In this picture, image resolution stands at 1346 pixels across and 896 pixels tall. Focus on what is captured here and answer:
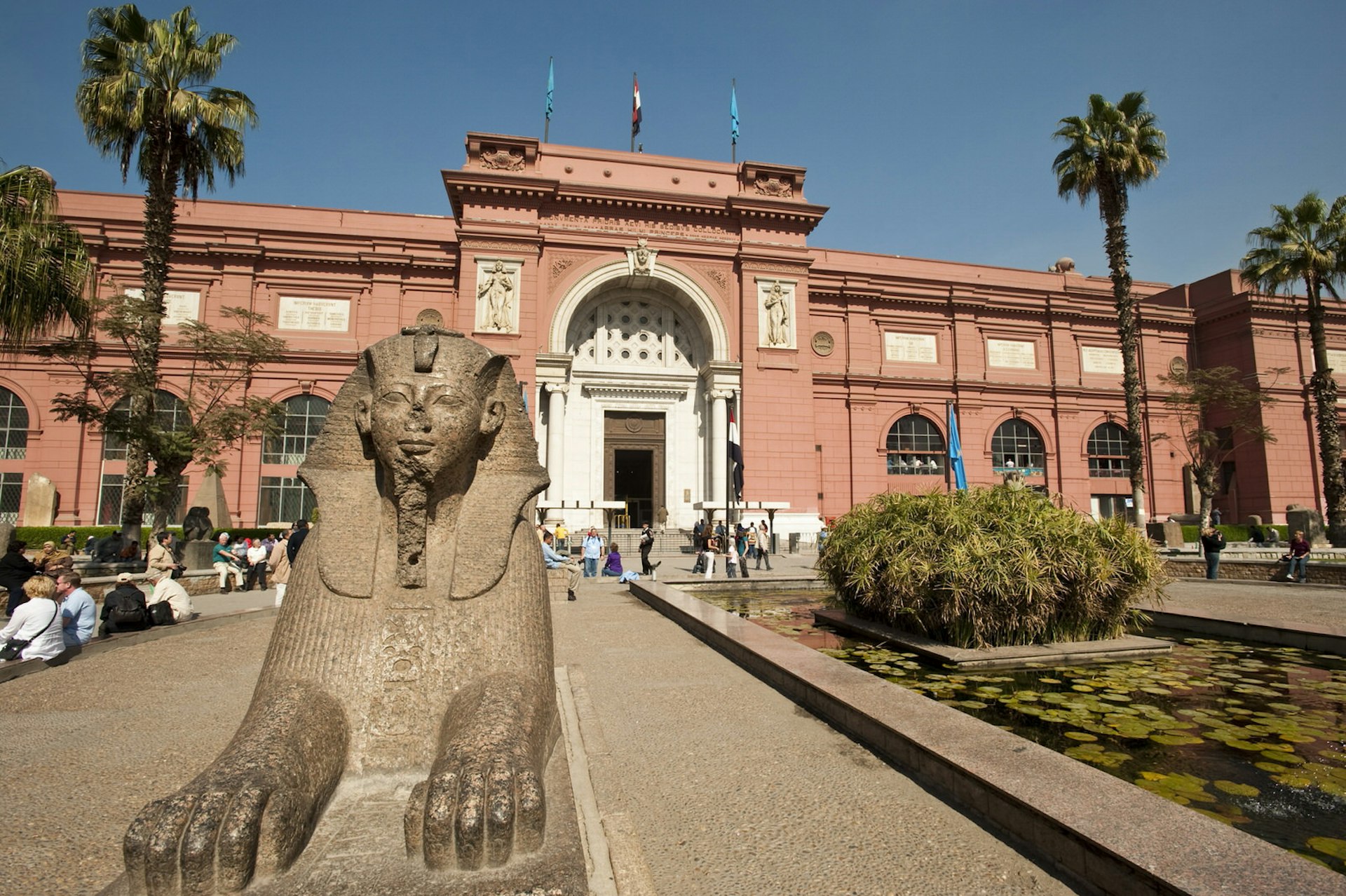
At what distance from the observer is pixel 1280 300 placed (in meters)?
30.4

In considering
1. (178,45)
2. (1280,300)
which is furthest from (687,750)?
(1280,300)

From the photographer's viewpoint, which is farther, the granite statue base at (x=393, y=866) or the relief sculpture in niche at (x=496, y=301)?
the relief sculpture in niche at (x=496, y=301)

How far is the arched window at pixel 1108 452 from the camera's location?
97.3 ft

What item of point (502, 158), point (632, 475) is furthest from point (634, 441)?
point (502, 158)

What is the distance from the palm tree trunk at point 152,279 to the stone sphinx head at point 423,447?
1448cm

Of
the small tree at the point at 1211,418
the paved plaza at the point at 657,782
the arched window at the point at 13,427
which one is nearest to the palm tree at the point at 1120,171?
the small tree at the point at 1211,418

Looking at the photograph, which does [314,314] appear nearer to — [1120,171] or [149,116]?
[149,116]

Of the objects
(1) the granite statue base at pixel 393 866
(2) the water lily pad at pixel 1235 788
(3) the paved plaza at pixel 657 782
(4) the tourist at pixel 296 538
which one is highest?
(4) the tourist at pixel 296 538

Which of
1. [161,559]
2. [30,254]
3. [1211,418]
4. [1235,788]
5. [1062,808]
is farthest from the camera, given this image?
[1211,418]

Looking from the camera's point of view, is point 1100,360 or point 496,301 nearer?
point 496,301

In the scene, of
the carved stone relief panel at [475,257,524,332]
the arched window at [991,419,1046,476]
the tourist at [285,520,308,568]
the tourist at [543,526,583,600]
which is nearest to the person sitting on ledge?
the tourist at [543,526,583,600]

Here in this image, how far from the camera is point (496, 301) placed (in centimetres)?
2292

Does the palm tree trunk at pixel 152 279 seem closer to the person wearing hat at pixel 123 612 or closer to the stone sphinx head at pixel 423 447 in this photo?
the person wearing hat at pixel 123 612

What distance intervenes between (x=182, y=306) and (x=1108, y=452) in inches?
1472
